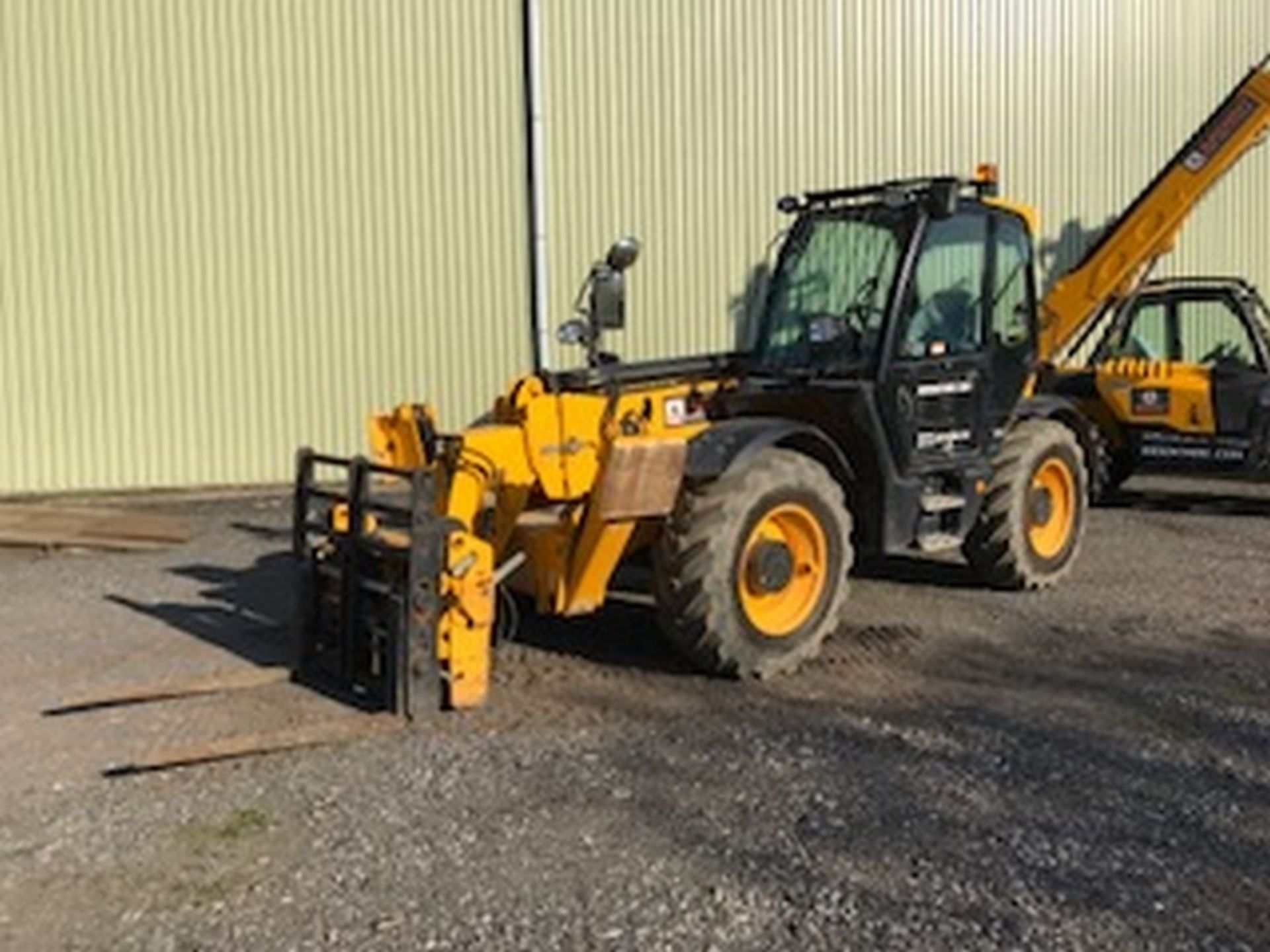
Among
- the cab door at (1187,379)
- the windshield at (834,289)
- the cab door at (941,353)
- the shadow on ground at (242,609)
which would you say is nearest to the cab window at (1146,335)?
the cab door at (1187,379)

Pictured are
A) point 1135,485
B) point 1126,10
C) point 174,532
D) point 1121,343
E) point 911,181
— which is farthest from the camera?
point 1126,10

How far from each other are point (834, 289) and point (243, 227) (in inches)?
293

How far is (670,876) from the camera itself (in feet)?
15.5

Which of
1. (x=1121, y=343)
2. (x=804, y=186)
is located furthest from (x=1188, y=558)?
(x=804, y=186)

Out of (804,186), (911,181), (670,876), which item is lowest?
(670,876)

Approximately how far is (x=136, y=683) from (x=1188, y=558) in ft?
23.8

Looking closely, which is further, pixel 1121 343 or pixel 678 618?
pixel 1121 343

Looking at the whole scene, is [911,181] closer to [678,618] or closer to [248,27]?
[678,618]

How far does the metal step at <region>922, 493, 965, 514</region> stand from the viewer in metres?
8.14

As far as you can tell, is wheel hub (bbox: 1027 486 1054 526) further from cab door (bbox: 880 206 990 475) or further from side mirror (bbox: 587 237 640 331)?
side mirror (bbox: 587 237 640 331)

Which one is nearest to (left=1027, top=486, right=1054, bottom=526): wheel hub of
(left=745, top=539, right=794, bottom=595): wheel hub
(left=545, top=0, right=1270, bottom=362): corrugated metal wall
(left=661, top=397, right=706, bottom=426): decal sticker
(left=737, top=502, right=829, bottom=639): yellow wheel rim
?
(left=737, top=502, right=829, bottom=639): yellow wheel rim

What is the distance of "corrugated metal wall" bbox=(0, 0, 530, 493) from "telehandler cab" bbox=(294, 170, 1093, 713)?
20.8ft

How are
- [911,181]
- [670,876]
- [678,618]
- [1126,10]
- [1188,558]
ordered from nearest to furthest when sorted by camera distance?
[670,876], [678,618], [911,181], [1188,558], [1126,10]

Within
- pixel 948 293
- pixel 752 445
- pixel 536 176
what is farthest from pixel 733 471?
pixel 536 176
